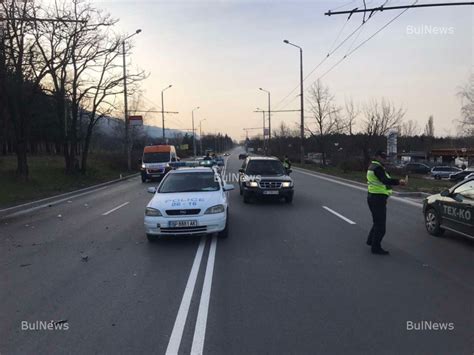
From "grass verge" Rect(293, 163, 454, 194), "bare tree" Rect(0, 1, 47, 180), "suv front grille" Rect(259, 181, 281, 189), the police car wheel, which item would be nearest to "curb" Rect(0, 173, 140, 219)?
"bare tree" Rect(0, 1, 47, 180)

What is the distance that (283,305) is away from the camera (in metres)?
4.89

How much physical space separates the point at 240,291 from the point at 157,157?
24361 mm

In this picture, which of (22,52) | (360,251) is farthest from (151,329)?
(22,52)

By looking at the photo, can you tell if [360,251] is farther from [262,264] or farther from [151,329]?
[151,329]

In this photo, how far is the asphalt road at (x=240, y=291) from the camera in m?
4.05

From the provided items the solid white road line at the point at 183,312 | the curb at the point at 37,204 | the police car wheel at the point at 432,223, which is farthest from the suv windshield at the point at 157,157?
the solid white road line at the point at 183,312

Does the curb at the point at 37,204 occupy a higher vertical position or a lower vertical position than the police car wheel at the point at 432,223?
lower

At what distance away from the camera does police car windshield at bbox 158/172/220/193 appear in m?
9.47

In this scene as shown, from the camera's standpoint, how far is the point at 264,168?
1544 cm

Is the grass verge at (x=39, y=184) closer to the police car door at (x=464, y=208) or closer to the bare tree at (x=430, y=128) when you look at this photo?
the police car door at (x=464, y=208)

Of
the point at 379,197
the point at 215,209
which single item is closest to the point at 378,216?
the point at 379,197

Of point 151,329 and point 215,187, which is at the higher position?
point 215,187

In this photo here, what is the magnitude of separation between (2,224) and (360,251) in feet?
32.4

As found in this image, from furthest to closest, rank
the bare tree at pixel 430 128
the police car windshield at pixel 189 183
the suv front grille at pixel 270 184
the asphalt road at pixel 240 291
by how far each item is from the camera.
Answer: the bare tree at pixel 430 128, the suv front grille at pixel 270 184, the police car windshield at pixel 189 183, the asphalt road at pixel 240 291
